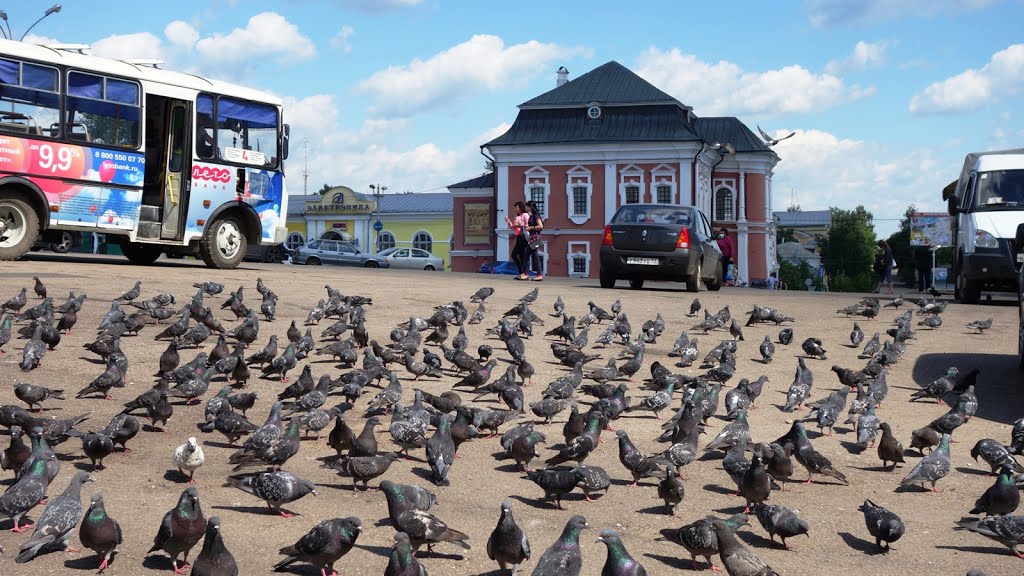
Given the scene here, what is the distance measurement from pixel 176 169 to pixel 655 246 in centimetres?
1007

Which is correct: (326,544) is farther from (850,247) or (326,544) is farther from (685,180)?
(850,247)

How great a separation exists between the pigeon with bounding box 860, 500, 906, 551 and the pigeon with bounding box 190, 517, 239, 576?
4132 mm

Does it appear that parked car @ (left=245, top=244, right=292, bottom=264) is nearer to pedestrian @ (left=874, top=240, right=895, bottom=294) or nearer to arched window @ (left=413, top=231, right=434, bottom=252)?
pedestrian @ (left=874, top=240, right=895, bottom=294)

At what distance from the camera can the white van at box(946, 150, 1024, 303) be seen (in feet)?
64.4

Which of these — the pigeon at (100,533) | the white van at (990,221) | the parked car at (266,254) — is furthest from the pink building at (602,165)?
the pigeon at (100,533)

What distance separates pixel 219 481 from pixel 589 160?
5357 centimetres

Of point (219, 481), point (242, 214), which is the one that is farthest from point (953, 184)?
point (219, 481)

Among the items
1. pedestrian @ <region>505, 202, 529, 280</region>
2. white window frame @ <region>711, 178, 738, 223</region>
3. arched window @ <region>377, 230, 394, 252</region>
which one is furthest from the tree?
pedestrian @ <region>505, 202, 529, 280</region>

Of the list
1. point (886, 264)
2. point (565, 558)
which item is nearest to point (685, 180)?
point (886, 264)

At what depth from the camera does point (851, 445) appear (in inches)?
398

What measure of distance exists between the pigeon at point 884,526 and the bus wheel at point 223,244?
17.6 m

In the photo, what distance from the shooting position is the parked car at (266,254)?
3328 centimetres

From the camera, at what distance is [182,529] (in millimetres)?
6148

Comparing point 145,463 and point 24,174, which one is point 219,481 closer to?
point 145,463
